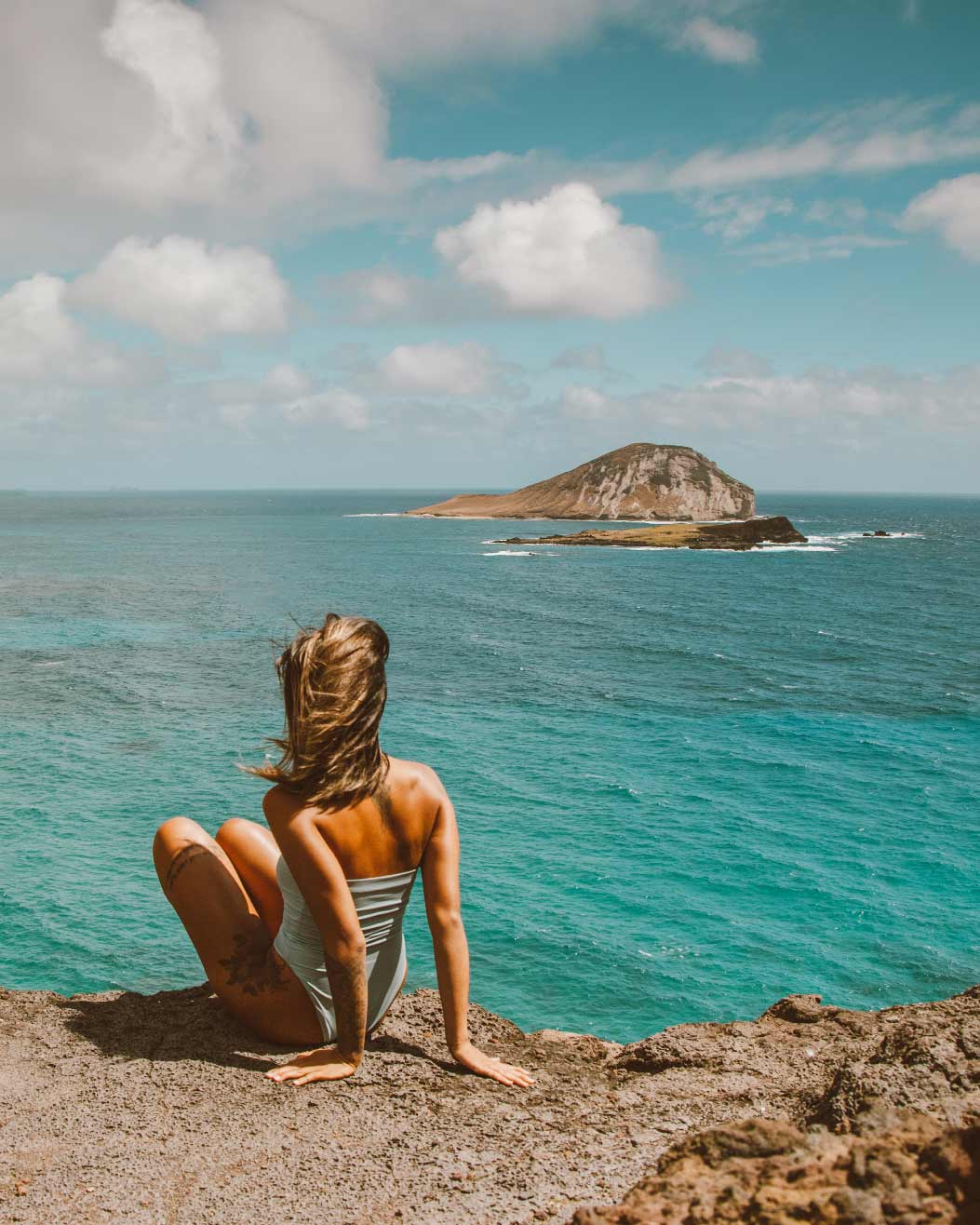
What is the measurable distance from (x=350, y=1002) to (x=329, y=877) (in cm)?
82

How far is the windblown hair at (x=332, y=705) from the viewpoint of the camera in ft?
13.2

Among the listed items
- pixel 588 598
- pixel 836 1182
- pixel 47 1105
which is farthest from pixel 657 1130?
pixel 588 598

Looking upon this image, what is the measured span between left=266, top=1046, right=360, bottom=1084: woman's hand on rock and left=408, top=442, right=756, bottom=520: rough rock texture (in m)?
158

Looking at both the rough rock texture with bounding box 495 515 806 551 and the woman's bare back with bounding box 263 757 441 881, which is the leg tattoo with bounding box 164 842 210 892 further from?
the rough rock texture with bounding box 495 515 806 551

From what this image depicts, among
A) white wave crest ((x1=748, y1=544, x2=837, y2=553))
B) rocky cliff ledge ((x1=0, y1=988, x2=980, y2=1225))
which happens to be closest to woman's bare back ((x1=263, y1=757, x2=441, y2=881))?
rocky cliff ledge ((x1=0, y1=988, x2=980, y2=1225))

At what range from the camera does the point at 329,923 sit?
13.8 ft

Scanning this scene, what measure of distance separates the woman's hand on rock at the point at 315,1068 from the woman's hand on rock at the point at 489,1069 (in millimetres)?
605

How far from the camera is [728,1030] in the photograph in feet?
20.6

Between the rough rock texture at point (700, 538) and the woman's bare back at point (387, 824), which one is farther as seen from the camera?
the rough rock texture at point (700, 538)

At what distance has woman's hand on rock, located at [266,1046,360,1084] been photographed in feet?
14.9

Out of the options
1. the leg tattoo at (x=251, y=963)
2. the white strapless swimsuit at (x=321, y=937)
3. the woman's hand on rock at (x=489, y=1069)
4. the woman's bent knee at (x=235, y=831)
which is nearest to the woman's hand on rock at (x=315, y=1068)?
the white strapless swimsuit at (x=321, y=937)

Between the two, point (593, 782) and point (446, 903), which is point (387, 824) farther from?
point (593, 782)

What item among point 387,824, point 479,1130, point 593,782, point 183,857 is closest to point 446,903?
point 387,824

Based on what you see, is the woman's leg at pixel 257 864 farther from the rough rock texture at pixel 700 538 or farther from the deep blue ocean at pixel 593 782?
the rough rock texture at pixel 700 538
